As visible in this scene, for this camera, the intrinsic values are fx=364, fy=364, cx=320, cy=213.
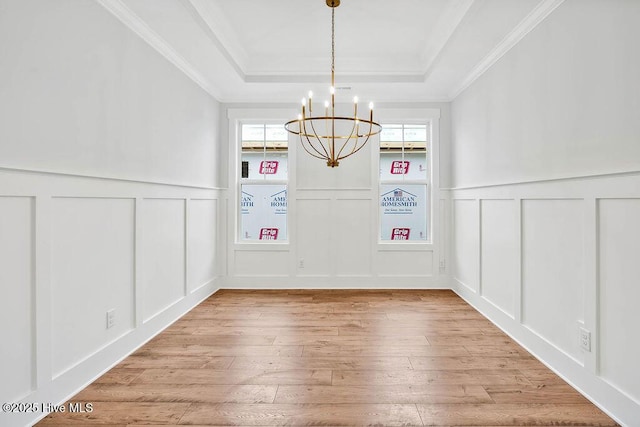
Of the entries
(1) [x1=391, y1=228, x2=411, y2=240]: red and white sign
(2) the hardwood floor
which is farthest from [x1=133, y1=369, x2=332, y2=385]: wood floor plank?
(1) [x1=391, y1=228, x2=411, y2=240]: red and white sign

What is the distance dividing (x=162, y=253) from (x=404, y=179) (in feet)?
9.77

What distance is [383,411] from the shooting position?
189 centimetres

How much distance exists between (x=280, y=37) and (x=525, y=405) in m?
3.39

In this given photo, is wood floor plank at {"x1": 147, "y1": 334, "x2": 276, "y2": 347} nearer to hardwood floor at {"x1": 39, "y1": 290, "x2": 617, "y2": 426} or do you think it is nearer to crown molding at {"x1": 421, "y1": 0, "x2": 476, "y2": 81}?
hardwood floor at {"x1": 39, "y1": 290, "x2": 617, "y2": 426}

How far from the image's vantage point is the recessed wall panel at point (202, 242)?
12.2 ft

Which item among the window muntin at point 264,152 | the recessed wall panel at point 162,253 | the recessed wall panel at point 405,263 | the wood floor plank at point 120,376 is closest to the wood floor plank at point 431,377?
the wood floor plank at point 120,376

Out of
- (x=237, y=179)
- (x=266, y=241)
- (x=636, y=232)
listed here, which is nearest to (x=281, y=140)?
(x=237, y=179)

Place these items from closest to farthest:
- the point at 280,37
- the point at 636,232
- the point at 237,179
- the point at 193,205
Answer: the point at 636,232, the point at 280,37, the point at 193,205, the point at 237,179

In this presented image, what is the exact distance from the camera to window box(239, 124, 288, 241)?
4.67 meters

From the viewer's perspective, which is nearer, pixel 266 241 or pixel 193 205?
pixel 193 205

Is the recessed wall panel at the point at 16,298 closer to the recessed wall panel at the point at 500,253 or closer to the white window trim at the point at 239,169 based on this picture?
the white window trim at the point at 239,169

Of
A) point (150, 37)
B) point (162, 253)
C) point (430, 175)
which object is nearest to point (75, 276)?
point (162, 253)

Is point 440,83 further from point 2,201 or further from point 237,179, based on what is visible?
point 2,201

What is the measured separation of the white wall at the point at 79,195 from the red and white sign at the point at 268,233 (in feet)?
4.71
